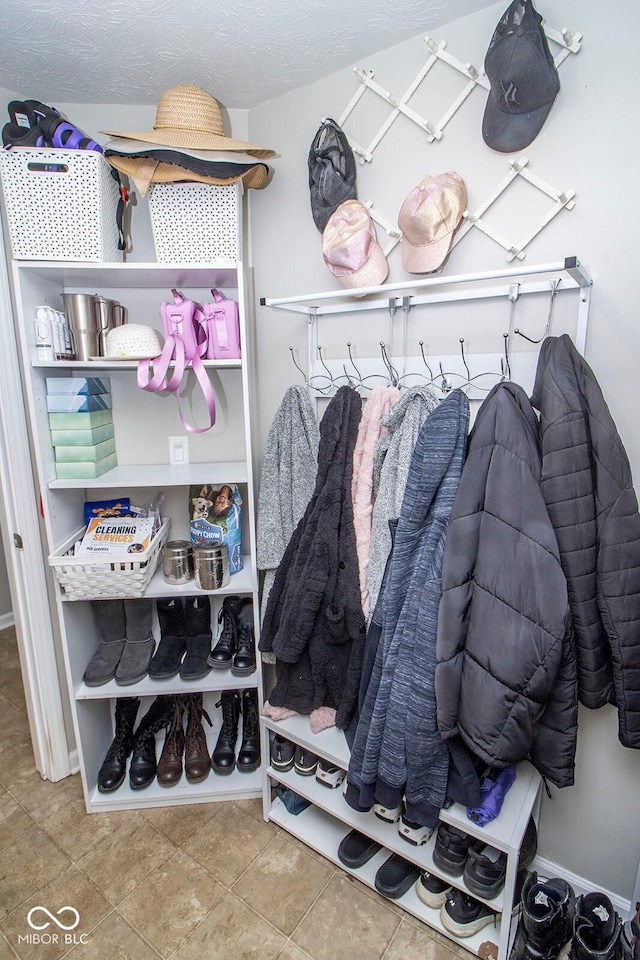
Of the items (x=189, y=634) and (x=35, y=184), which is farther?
(x=189, y=634)

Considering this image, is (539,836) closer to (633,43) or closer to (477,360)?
(477,360)

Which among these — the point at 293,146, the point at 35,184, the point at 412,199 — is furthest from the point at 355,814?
the point at 293,146

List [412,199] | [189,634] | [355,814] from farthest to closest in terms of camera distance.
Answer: [189,634]
[355,814]
[412,199]

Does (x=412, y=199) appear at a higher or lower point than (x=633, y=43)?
lower

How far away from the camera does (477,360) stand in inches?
54.0

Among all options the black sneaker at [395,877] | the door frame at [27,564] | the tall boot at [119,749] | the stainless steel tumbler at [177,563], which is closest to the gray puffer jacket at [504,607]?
the black sneaker at [395,877]

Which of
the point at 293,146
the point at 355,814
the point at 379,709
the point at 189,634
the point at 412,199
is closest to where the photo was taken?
the point at 379,709

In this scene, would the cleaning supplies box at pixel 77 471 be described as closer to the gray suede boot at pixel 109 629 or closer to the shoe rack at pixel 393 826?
the gray suede boot at pixel 109 629

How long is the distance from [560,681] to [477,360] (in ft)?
2.75

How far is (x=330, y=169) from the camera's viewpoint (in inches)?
58.3

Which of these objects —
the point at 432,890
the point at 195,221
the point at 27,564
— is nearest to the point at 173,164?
the point at 195,221

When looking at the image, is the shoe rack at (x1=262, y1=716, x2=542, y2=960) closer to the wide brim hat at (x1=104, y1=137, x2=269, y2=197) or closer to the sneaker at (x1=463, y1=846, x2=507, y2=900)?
the sneaker at (x1=463, y1=846, x2=507, y2=900)

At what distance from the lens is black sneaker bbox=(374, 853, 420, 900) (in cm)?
139

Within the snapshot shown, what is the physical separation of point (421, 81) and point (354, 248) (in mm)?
479
